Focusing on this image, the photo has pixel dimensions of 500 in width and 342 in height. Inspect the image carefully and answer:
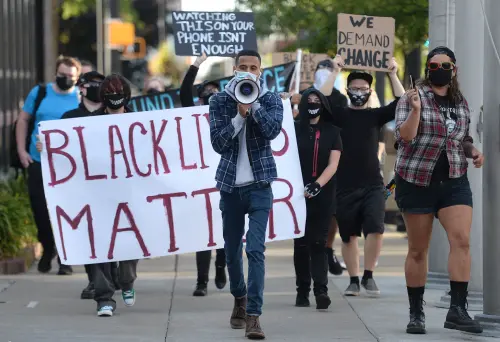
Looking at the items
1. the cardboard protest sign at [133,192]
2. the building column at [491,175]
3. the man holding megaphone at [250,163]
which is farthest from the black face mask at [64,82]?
the building column at [491,175]

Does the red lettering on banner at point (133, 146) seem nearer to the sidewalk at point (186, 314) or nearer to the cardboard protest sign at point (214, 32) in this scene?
the sidewalk at point (186, 314)

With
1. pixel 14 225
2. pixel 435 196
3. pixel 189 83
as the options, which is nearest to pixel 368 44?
pixel 189 83

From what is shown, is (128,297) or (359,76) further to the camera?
(359,76)

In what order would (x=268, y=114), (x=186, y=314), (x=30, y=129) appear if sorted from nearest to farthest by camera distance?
→ (x=268, y=114) → (x=186, y=314) → (x=30, y=129)

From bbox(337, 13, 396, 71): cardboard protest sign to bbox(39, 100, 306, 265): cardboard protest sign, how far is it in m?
1.70

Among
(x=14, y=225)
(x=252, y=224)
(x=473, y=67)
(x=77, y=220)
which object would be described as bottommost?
(x=14, y=225)

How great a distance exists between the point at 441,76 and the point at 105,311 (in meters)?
3.07

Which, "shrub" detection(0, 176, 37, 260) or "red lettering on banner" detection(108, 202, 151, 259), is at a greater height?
"red lettering on banner" detection(108, 202, 151, 259)

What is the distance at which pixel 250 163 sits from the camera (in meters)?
9.16

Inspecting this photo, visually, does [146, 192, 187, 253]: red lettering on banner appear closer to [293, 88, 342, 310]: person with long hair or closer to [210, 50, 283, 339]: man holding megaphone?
[293, 88, 342, 310]: person with long hair

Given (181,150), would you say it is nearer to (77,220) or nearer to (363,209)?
(77,220)

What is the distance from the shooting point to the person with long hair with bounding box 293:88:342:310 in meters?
10.6

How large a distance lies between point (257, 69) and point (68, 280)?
14.2 ft

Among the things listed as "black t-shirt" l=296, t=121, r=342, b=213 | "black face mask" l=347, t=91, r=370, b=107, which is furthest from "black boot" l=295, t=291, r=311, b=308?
"black face mask" l=347, t=91, r=370, b=107
